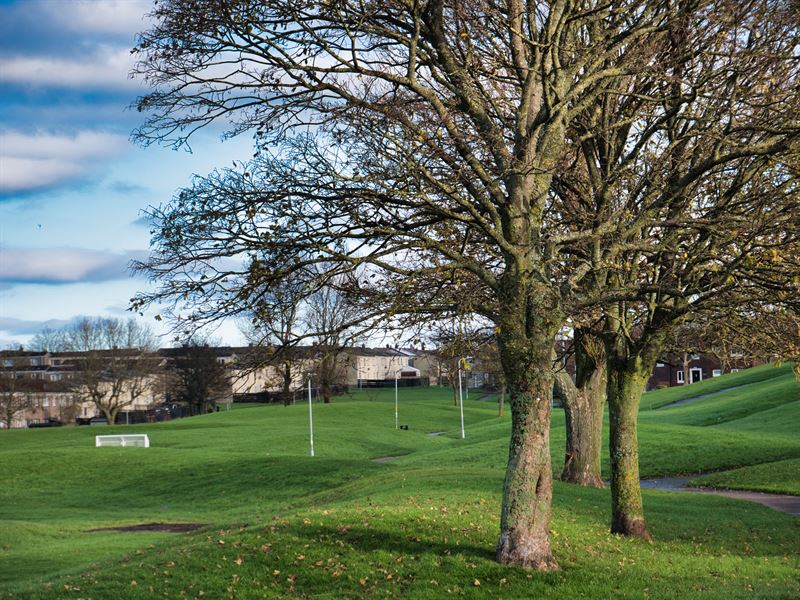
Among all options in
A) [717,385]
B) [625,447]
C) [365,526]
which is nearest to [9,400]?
[717,385]

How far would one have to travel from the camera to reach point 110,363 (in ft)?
315

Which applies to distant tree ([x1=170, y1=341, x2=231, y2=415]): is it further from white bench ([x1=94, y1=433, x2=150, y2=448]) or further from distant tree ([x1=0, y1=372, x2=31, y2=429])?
white bench ([x1=94, y1=433, x2=150, y2=448])

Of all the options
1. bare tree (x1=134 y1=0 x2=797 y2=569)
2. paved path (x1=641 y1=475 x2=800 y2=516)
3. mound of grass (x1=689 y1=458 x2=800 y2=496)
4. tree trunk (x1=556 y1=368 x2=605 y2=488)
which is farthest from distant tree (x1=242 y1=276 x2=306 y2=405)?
mound of grass (x1=689 y1=458 x2=800 y2=496)

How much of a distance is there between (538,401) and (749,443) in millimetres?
30817

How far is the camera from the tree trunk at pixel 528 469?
1330cm

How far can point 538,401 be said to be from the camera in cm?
1345

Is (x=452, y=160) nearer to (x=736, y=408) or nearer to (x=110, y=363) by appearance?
(x=736, y=408)

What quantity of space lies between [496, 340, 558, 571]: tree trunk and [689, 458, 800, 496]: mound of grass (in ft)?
67.5

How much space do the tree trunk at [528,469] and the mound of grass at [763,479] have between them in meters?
20.6

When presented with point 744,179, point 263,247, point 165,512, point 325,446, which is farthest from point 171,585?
point 325,446

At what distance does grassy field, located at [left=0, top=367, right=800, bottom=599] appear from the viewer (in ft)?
43.8

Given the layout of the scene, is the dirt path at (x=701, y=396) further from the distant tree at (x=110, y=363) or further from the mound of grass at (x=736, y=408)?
the distant tree at (x=110, y=363)

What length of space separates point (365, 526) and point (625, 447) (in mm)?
5994

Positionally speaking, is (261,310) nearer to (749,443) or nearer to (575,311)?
(575,311)
